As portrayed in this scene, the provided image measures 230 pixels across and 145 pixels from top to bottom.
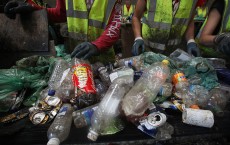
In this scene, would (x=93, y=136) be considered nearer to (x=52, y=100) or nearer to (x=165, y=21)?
(x=52, y=100)

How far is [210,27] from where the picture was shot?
217cm

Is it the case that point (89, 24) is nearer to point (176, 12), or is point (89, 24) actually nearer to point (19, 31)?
point (19, 31)

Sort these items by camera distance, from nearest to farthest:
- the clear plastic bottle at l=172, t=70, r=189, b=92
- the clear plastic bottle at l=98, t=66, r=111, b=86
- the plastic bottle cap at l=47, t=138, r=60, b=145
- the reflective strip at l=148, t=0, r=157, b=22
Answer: the plastic bottle cap at l=47, t=138, r=60, b=145
the clear plastic bottle at l=172, t=70, r=189, b=92
the clear plastic bottle at l=98, t=66, r=111, b=86
the reflective strip at l=148, t=0, r=157, b=22

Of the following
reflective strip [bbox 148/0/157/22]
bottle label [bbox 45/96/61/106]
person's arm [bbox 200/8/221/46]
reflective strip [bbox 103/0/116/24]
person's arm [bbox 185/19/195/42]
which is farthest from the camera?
person's arm [bbox 185/19/195/42]

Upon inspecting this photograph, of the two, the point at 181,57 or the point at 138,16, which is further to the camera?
the point at 138,16

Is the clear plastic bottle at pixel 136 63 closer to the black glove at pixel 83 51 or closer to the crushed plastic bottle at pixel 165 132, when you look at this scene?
the black glove at pixel 83 51

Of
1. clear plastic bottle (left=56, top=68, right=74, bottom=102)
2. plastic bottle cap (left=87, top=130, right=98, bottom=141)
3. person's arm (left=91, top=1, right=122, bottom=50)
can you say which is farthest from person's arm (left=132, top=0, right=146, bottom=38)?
plastic bottle cap (left=87, top=130, right=98, bottom=141)

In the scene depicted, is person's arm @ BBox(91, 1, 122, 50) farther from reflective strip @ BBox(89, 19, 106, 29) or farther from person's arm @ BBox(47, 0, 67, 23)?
person's arm @ BBox(47, 0, 67, 23)

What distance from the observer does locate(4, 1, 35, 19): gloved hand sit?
1862mm

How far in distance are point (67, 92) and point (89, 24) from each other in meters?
0.92

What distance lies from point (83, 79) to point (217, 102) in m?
1.00

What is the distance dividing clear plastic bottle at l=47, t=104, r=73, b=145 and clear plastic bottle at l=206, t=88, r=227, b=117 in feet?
3.25

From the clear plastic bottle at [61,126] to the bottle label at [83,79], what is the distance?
0.53 feet

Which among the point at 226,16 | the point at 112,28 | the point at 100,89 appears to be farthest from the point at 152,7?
the point at 100,89
